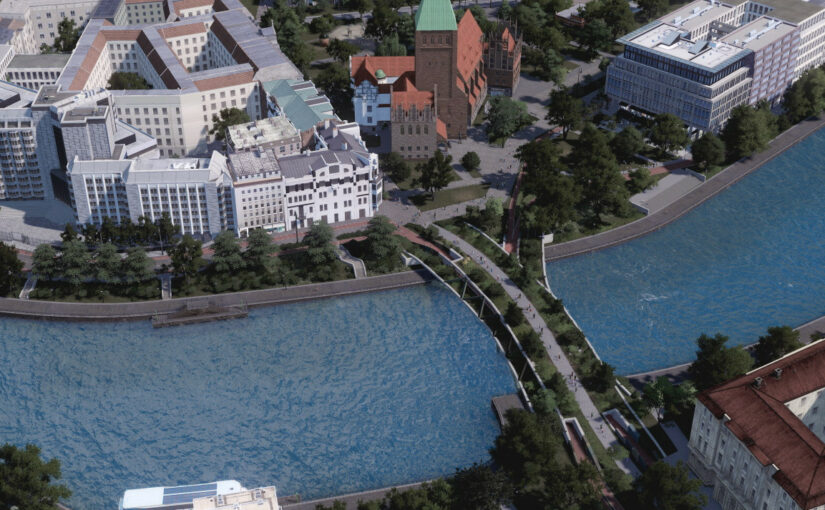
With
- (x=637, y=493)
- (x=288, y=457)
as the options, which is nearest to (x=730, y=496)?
(x=637, y=493)

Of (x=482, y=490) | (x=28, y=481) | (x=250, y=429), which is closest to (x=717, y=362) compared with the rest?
(x=482, y=490)

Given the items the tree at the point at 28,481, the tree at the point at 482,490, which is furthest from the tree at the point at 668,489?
the tree at the point at 28,481

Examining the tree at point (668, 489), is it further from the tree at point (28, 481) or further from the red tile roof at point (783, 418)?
the tree at point (28, 481)

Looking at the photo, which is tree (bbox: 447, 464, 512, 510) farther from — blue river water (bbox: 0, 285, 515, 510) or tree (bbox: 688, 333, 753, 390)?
tree (bbox: 688, 333, 753, 390)

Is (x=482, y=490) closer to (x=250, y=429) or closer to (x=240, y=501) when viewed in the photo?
(x=240, y=501)

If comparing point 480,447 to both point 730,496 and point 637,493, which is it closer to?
point 637,493

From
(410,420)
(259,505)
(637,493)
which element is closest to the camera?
(259,505)
